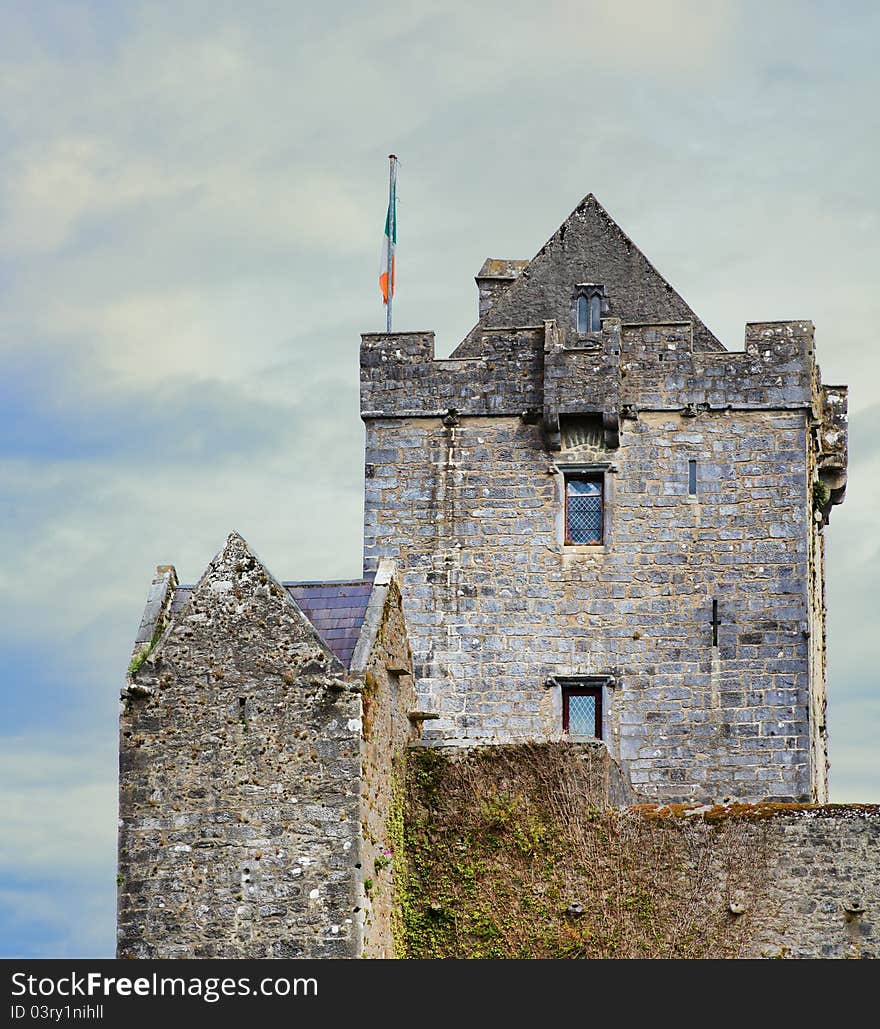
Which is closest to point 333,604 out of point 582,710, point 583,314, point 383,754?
point 383,754

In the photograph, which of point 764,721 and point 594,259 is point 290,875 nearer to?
point 764,721

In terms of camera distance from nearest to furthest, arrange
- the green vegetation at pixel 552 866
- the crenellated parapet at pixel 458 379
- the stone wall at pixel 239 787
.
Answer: the stone wall at pixel 239 787, the green vegetation at pixel 552 866, the crenellated parapet at pixel 458 379

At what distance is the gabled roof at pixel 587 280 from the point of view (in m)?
40.9

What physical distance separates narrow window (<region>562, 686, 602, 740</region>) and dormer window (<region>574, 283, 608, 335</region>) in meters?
5.76

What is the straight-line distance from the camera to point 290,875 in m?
29.7

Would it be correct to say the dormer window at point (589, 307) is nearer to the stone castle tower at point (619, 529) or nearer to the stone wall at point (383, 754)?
the stone castle tower at point (619, 529)

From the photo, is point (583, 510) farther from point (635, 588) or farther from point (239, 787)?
point (239, 787)

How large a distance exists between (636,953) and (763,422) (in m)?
9.92

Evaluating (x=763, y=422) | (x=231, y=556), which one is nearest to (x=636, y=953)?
(x=231, y=556)

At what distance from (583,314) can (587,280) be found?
63cm

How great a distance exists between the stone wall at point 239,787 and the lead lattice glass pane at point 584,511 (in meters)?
9.26

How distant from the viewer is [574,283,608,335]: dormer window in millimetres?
40906

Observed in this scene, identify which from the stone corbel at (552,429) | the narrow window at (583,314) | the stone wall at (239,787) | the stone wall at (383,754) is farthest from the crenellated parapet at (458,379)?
the stone wall at (239,787)

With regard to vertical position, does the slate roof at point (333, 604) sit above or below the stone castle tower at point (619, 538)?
below
